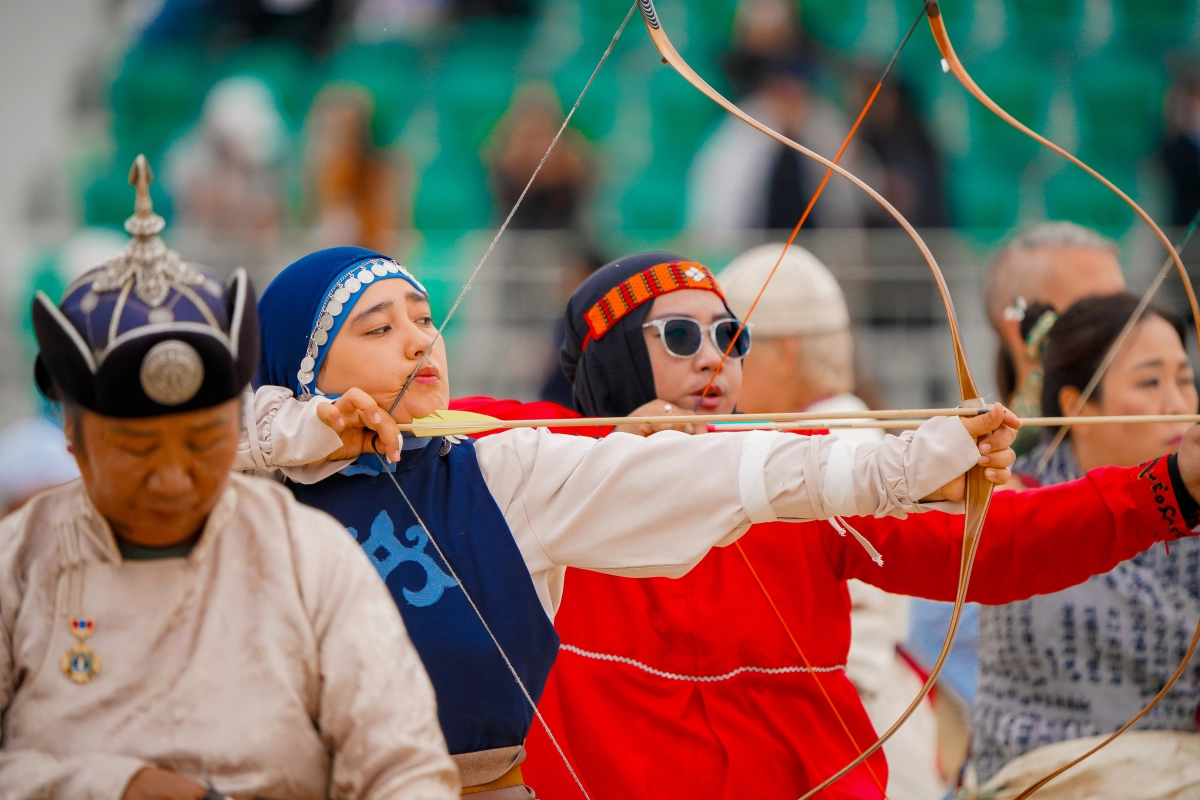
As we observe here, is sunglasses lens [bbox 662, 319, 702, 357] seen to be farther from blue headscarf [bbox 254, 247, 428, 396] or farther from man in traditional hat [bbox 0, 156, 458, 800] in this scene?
man in traditional hat [bbox 0, 156, 458, 800]

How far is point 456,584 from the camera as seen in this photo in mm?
1660

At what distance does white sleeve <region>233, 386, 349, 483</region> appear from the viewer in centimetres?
163

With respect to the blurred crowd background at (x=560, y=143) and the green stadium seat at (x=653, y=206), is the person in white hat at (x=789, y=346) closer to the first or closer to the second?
the blurred crowd background at (x=560, y=143)

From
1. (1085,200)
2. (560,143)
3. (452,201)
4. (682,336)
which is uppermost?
(560,143)

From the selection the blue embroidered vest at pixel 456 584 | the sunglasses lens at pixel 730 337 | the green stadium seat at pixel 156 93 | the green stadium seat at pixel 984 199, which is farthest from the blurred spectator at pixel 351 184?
the blue embroidered vest at pixel 456 584

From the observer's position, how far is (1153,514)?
5.66 ft

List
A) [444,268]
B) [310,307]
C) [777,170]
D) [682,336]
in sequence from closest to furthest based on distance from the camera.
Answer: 1. [310,307]
2. [682,336]
3. [444,268]
4. [777,170]

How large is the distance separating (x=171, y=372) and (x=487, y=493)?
0.63 m

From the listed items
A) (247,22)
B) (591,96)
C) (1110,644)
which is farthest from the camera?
(247,22)

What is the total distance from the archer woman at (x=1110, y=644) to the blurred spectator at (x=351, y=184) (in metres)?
3.46

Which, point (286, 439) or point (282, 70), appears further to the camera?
point (282, 70)

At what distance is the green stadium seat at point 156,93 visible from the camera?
680 cm

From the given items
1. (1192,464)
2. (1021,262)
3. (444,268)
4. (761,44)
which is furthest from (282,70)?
(1192,464)

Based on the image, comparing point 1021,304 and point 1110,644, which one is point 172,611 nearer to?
point 1110,644
